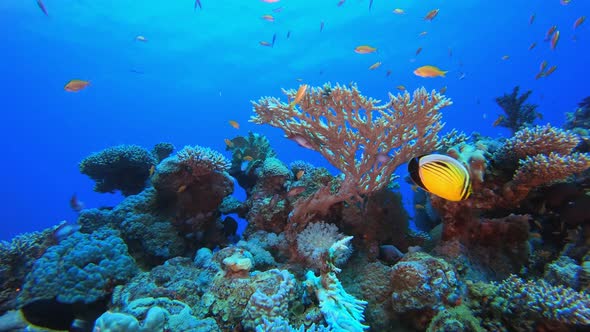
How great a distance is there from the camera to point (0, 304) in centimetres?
389

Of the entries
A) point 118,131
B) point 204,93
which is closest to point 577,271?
point 204,93

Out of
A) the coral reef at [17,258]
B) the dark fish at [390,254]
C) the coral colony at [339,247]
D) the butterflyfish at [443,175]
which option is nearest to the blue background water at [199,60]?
the coral colony at [339,247]

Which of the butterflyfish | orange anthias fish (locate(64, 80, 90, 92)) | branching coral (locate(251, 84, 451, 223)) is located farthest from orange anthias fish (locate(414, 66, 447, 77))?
orange anthias fish (locate(64, 80, 90, 92))

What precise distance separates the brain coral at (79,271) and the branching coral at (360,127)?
10.3ft

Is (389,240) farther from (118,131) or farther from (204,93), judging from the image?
(118,131)

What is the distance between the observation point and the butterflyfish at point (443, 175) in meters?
1.63

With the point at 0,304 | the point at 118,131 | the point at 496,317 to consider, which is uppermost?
the point at 118,131

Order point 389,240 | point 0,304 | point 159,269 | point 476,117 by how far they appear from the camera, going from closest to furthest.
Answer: point 0,304 → point 159,269 → point 389,240 → point 476,117

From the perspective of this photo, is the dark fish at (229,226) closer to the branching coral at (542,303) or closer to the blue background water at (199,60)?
the branching coral at (542,303)

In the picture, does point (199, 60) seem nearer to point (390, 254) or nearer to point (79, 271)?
point (79, 271)

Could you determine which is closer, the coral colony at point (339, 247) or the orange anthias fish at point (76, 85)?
the coral colony at point (339, 247)

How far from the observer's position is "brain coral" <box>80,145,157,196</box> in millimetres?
7340

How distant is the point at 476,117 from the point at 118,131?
120570 millimetres

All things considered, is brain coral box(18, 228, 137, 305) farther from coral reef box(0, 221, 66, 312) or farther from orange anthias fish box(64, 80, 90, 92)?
orange anthias fish box(64, 80, 90, 92)
